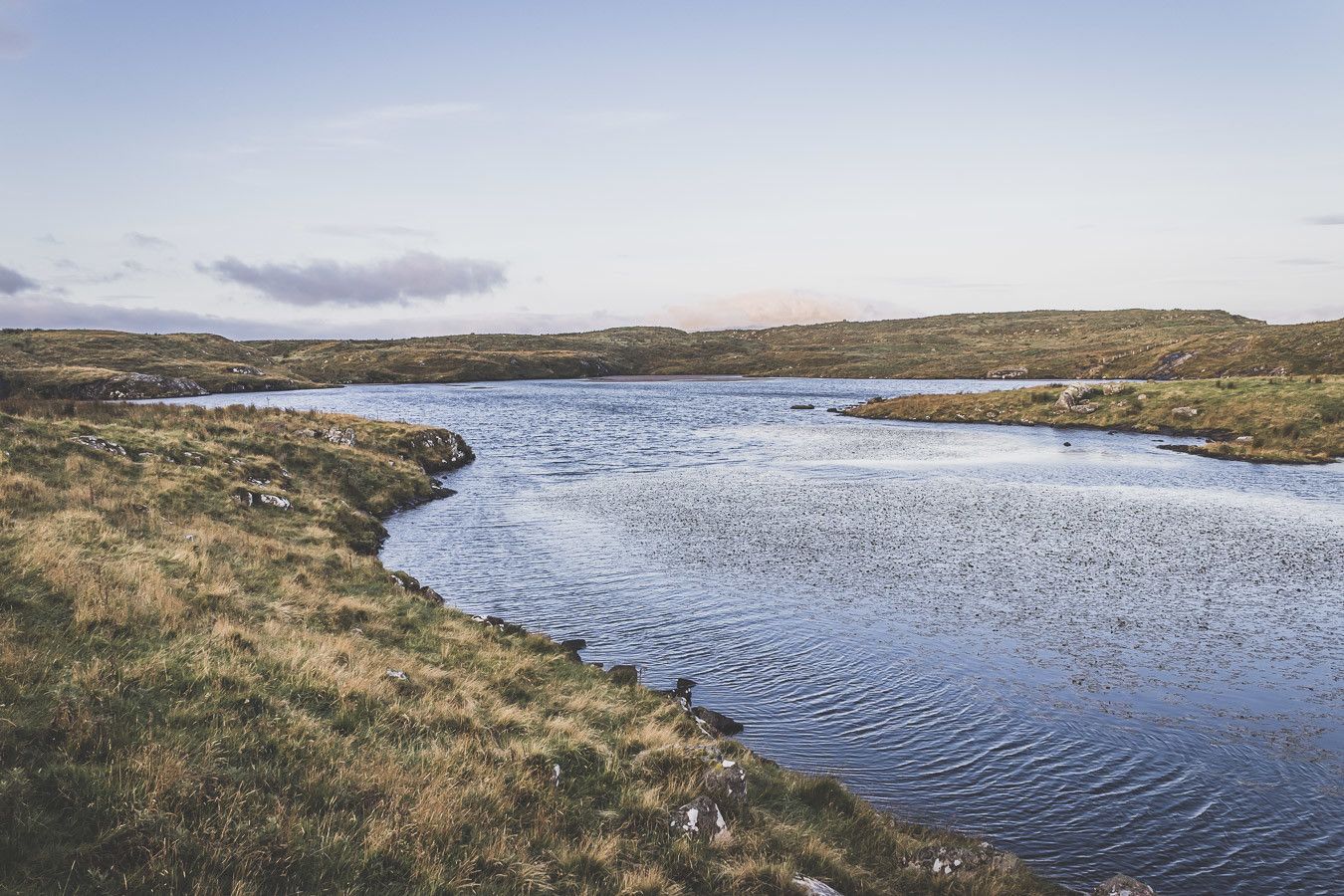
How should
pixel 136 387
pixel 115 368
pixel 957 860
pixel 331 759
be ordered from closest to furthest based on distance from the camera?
pixel 331 759
pixel 957 860
pixel 136 387
pixel 115 368

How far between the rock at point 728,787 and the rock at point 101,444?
94.1 feet

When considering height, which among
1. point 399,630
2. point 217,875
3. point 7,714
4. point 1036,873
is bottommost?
point 1036,873

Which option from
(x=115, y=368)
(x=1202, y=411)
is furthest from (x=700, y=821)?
(x=115, y=368)

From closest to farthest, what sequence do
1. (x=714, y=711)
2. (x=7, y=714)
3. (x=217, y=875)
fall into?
1. (x=217, y=875)
2. (x=7, y=714)
3. (x=714, y=711)

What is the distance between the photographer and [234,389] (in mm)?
147375

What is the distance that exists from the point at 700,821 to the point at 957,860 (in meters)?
3.63

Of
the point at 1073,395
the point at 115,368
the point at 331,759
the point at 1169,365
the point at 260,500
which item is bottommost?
the point at 331,759

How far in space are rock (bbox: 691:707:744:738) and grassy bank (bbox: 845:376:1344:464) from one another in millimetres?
55584

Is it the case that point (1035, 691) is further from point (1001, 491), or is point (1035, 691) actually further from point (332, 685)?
point (1001, 491)

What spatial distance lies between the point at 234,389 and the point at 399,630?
6083 inches

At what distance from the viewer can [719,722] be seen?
14922mm

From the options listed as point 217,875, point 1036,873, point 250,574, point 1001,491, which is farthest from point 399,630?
point 1001,491

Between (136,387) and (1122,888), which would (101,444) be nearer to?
(1122,888)

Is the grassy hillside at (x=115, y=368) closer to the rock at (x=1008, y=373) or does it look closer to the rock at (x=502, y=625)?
the rock at (x=502, y=625)
